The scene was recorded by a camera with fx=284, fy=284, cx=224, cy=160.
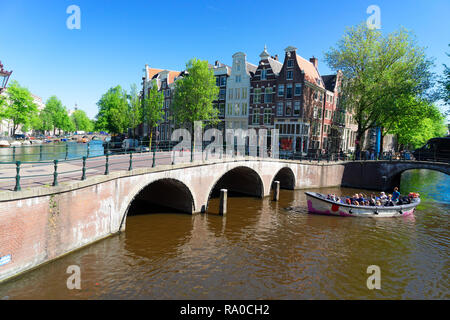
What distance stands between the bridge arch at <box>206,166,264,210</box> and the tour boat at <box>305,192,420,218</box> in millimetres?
5414

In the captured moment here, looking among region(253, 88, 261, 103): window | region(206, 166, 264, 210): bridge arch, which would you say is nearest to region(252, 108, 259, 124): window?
region(253, 88, 261, 103): window

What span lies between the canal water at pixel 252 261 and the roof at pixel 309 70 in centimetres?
2445

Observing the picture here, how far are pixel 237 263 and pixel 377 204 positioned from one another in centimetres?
1316

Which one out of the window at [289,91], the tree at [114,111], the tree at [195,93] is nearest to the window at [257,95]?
the window at [289,91]

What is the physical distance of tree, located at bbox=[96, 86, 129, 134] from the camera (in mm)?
50438

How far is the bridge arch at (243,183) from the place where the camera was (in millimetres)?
24094

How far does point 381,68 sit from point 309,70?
368 inches

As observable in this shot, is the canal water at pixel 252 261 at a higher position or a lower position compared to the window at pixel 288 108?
lower

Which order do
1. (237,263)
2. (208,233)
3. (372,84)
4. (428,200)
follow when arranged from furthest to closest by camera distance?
(372,84) < (428,200) < (208,233) < (237,263)

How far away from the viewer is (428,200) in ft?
87.0

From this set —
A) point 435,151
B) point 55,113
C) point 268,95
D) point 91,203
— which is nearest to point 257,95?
point 268,95

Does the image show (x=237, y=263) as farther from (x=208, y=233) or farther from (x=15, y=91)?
(x=15, y=91)

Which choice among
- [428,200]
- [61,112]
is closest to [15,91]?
[61,112]

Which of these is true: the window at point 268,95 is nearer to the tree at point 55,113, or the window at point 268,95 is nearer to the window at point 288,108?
the window at point 288,108
